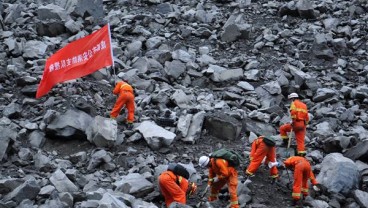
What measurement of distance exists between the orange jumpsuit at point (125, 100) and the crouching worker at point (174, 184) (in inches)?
153

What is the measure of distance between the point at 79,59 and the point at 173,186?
5.83 meters

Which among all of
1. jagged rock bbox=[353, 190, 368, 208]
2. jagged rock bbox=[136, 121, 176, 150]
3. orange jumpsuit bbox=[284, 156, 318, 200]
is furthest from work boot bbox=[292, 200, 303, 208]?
jagged rock bbox=[136, 121, 176, 150]

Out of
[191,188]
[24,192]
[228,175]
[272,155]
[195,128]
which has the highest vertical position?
[24,192]

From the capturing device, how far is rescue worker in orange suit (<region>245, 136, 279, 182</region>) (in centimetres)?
1152

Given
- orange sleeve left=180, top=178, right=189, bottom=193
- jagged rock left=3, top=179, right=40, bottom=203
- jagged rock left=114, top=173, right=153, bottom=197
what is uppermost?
jagged rock left=3, top=179, right=40, bottom=203

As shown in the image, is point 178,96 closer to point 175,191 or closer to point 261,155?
point 261,155

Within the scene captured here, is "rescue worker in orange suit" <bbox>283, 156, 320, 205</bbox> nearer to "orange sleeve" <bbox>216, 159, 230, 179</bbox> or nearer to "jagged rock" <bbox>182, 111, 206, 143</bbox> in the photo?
"orange sleeve" <bbox>216, 159, 230, 179</bbox>

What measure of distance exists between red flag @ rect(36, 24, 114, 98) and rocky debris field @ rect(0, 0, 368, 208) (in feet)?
2.26

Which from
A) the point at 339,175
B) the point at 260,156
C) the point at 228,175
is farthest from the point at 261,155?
the point at 339,175

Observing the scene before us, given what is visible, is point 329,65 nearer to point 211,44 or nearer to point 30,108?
point 211,44

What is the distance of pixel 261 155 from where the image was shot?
11617 mm

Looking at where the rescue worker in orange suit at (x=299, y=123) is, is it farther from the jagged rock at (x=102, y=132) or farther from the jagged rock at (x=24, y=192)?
the jagged rock at (x=24, y=192)

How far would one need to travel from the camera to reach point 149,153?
12.9 m

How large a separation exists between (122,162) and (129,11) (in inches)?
521
